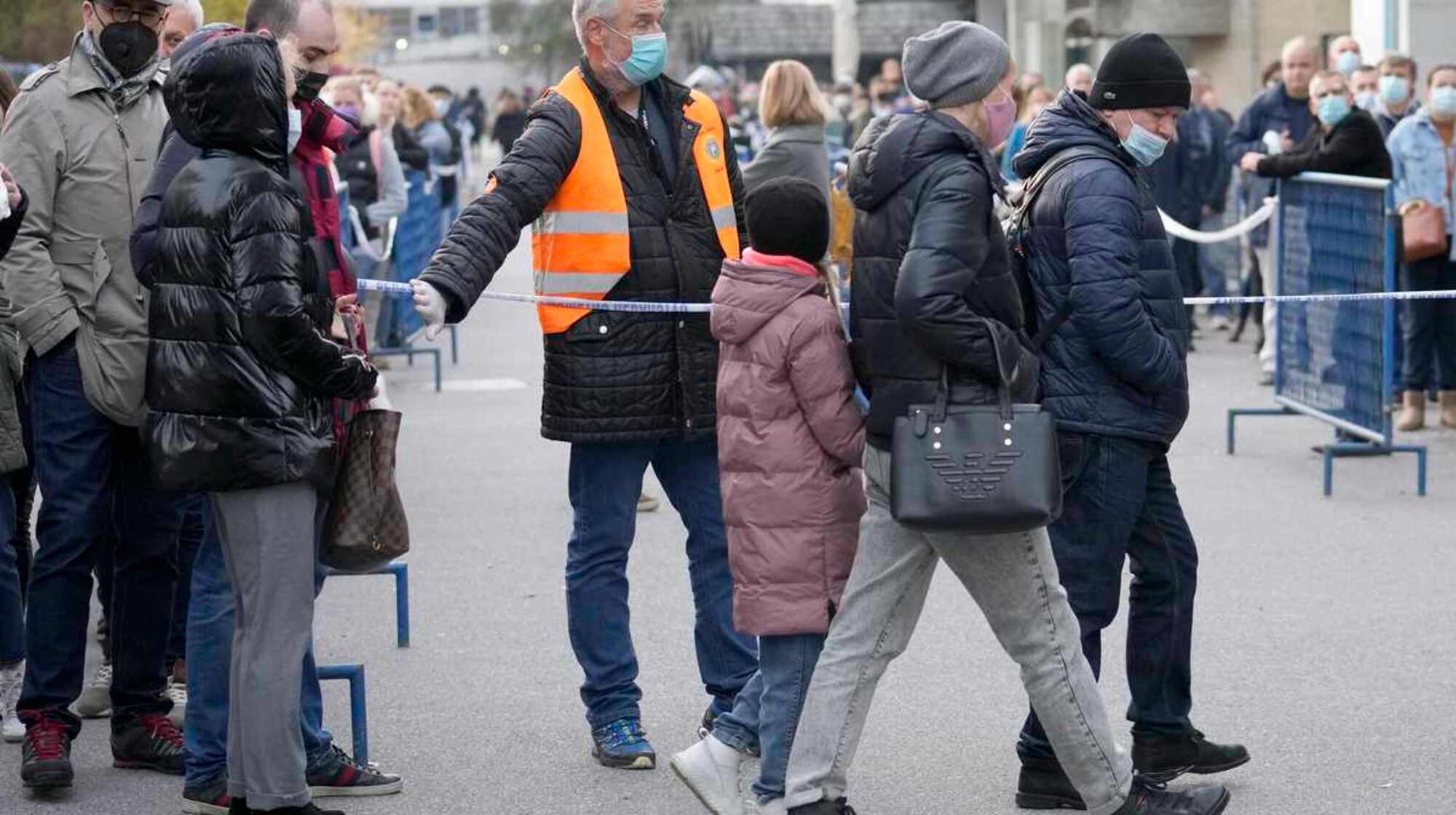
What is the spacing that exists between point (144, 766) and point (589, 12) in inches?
91.7

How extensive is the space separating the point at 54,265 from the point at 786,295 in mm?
2075

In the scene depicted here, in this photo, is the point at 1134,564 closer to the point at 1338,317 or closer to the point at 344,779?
the point at 344,779

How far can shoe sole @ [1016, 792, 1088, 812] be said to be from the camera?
5.50m

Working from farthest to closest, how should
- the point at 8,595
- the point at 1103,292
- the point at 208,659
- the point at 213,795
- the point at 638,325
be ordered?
1. the point at 8,595
2. the point at 638,325
3. the point at 213,795
4. the point at 208,659
5. the point at 1103,292

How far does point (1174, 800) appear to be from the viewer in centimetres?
539

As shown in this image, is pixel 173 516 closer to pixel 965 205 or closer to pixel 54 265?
pixel 54 265

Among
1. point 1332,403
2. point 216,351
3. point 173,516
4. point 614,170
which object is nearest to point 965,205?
point 614,170

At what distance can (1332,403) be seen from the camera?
10891mm

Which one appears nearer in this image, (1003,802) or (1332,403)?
(1003,802)

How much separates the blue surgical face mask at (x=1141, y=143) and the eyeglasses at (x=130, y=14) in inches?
102

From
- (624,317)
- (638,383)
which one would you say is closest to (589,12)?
(624,317)


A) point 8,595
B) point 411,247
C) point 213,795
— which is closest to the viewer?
point 213,795

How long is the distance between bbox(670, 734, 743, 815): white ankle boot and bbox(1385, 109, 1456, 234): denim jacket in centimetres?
739

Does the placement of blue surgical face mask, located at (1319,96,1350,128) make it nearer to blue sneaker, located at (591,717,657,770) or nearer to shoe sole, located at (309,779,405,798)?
blue sneaker, located at (591,717,657,770)
